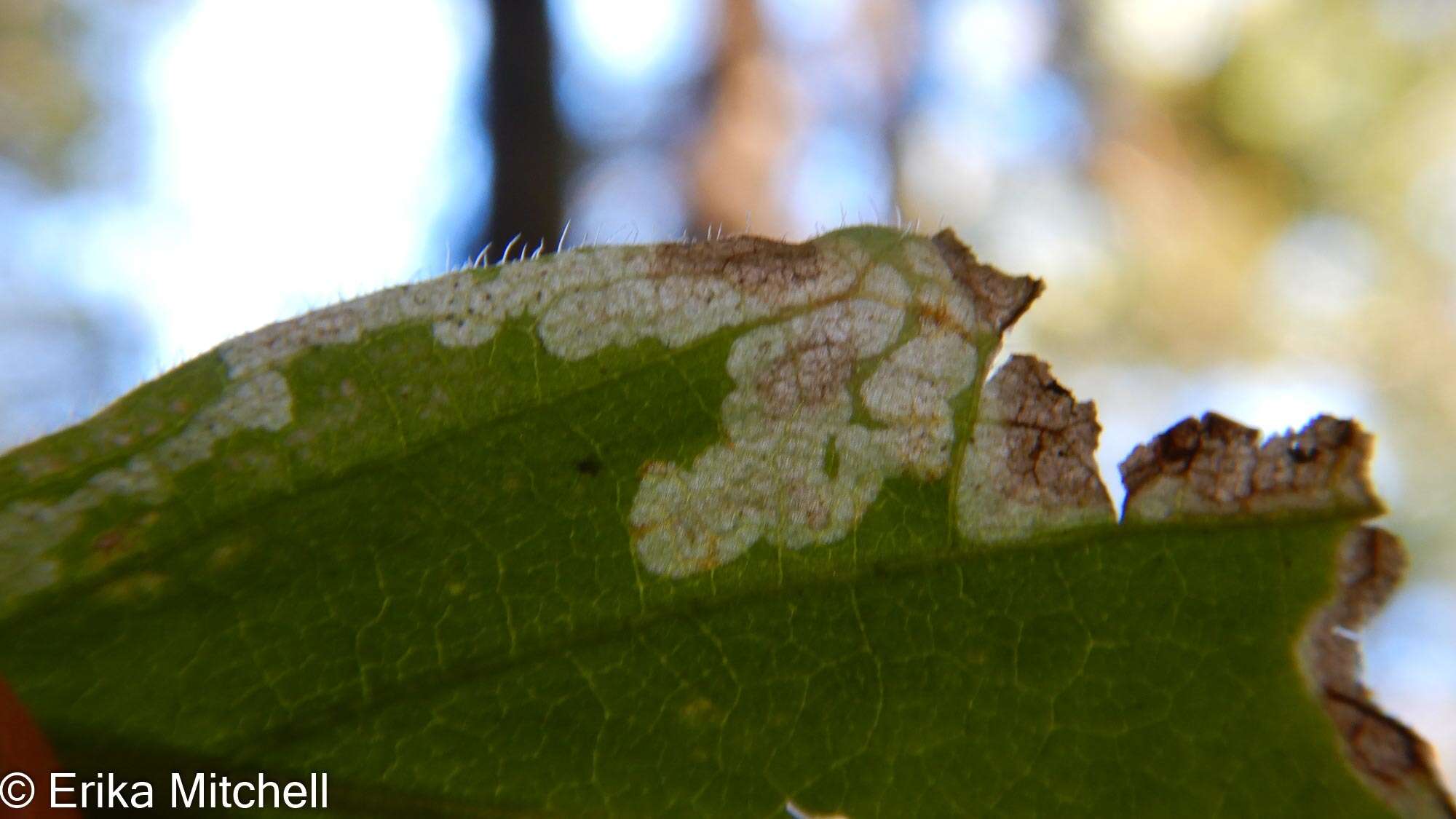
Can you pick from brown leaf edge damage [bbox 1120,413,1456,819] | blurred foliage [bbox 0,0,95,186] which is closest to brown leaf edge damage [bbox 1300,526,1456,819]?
brown leaf edge damage [bbox 1120,413,1456,819]

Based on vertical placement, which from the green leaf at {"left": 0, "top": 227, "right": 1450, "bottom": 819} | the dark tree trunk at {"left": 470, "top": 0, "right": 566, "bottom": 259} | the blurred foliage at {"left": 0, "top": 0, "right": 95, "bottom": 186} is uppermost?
the blurred foliage at {"left": 0, "top": 0, "right": 95, "bottom": 186}

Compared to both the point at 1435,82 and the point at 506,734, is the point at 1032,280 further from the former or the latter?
the point at 1435,82

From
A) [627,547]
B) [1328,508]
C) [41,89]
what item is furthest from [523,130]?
[41,89]

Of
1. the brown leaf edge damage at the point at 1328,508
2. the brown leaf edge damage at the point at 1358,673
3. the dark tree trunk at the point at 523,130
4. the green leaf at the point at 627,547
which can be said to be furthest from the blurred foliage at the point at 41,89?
the brown leaf edge damage at the point at 1358,673

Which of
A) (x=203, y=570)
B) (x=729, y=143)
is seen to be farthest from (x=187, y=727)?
(x=729, y=143)

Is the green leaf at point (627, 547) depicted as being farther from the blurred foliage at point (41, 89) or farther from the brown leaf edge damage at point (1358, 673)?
the blurred foliage at point (41, 89)

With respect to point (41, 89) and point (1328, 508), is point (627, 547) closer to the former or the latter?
point (1328, 508)

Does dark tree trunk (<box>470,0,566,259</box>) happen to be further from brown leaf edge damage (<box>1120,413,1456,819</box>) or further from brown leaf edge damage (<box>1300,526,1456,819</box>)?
brown leaf edge damage (<box>1300,526,1456,819</box>)

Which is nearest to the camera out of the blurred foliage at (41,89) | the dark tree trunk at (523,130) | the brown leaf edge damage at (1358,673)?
the brown leaf edge damage at (1358,673)
